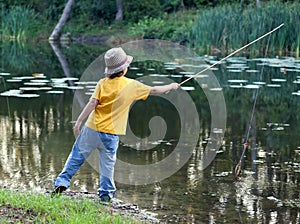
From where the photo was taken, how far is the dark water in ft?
18.9

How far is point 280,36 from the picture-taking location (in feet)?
61.9

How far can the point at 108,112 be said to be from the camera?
512 centimetres

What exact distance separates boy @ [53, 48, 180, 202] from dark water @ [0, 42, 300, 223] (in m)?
0.76

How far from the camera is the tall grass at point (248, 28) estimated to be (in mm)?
18938

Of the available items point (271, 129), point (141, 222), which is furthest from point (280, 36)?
point (141, 222)

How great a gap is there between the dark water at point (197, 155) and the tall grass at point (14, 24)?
13.8 meters

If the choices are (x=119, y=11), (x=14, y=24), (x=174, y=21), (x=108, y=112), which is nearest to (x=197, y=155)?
(x=108, y=112)

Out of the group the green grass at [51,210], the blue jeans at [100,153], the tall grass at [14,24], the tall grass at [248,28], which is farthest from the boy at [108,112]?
the tall grass at [14,24]

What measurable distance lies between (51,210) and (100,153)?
0.81 m

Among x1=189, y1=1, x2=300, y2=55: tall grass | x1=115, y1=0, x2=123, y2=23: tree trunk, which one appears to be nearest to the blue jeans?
x1=189, y1=1, x2=300, y2=55: tall grass

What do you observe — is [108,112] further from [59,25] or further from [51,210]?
[59,25]

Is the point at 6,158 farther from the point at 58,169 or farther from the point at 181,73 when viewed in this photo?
the point at 181,73

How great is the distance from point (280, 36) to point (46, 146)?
12415mm

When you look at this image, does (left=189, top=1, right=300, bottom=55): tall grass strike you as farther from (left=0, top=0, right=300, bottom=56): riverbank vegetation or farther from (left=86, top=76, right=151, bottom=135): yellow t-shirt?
(left=86, top=76, right=151, bottom=135): yellow t-shirt
